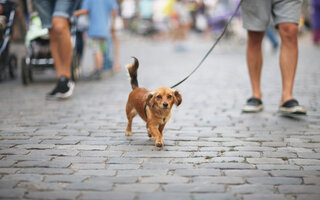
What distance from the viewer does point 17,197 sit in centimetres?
265

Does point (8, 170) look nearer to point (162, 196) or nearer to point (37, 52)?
point (162, 196)

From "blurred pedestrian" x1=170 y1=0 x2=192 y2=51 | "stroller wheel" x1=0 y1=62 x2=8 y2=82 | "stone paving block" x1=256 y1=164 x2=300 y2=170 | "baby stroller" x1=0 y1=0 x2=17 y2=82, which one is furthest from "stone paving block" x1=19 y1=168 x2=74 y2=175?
"blurred pedestrian" x1=170 y1=0 x2=192 y2=51

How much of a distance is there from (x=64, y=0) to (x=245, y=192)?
439 cm

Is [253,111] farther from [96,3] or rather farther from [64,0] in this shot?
[96,3]

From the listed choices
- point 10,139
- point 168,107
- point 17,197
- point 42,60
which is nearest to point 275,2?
point 168,107

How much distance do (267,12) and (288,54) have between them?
537 mm

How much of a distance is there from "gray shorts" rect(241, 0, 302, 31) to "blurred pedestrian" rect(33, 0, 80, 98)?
2448 mm

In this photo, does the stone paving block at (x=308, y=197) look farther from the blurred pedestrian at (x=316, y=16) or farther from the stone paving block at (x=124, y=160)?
the blurred pedestrian at (x=316, y=16)

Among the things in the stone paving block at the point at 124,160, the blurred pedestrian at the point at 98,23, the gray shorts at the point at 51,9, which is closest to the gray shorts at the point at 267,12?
the gray shorts at the point at 51,9

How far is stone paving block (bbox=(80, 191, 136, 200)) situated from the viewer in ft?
8.67

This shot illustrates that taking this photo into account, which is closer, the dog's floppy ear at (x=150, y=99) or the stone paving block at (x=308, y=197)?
the stone paving block at (x=308, y=197)

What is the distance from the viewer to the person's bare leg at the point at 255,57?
546 centimetres

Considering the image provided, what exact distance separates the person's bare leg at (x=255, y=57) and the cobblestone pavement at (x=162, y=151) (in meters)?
0.31

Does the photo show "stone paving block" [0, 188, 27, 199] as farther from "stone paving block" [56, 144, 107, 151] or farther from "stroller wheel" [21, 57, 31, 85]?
"stroller wheel" [21, 57, 31, 85]
